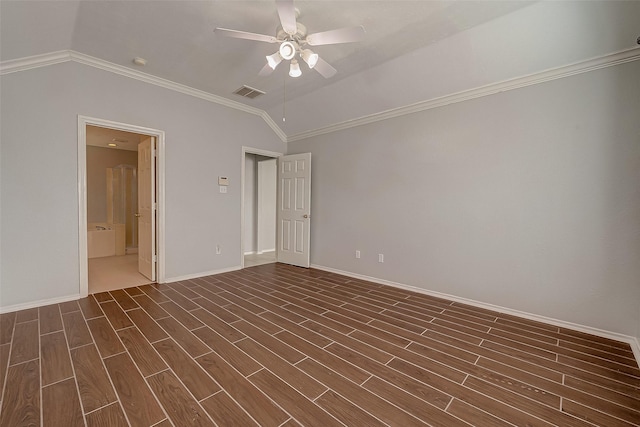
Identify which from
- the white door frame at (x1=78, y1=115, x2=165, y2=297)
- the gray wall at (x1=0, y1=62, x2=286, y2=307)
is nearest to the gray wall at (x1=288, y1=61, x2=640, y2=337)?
the gray wall at (x1=0, y1=62, x2=286, y2=307)

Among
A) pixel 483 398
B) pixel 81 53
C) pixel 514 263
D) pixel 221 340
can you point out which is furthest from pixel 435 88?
pixel 81 53

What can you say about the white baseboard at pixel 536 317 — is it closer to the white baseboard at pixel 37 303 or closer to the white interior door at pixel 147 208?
the white interior door at pixel 147 208

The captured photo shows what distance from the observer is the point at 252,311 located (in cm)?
300

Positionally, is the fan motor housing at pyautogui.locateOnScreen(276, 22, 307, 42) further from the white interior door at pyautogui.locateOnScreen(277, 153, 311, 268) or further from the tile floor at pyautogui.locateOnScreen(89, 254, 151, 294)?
the tile floor at pyautogui.locateOnScreen(89, 254, 151, 294)

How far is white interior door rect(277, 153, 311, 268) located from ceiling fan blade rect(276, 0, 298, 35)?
285 cm

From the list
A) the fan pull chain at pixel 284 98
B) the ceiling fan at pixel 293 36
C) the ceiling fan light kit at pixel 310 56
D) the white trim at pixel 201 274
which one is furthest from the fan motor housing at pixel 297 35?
the white trim at pixel 201 274

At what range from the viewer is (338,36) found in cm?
215

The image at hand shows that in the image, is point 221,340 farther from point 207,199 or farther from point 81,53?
point 81,53

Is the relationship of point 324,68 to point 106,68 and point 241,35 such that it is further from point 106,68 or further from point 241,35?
point 106,68

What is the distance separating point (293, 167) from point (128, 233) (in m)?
4.86

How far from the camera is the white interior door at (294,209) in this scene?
16.4ft

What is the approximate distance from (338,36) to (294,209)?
11.1 ft

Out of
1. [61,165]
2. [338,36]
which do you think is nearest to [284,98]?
[338,36]

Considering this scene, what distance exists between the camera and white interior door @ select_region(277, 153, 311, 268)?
5.01 metres
